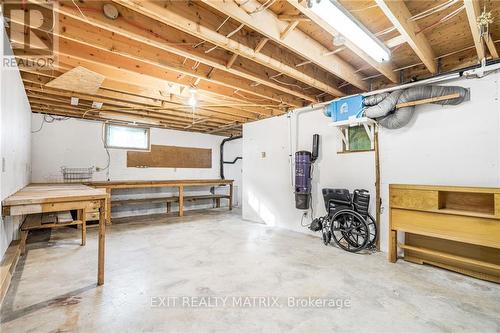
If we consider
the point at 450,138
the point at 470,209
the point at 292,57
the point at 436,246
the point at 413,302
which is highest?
the point at 292,57

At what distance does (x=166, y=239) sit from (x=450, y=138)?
4366 millimetres

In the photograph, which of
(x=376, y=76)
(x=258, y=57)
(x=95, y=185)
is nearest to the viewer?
(x=258, y=57)

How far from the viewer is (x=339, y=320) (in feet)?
6.29

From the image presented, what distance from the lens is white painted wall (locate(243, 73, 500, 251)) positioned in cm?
278

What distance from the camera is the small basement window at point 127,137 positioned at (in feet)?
20.1

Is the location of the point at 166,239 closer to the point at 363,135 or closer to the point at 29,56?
the point at 29,56

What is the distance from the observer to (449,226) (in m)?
2.74

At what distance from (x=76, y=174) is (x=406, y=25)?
21.5 feet

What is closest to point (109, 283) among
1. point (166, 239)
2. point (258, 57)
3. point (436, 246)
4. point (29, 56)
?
point (166, 239)

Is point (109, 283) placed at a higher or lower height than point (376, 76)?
lower
